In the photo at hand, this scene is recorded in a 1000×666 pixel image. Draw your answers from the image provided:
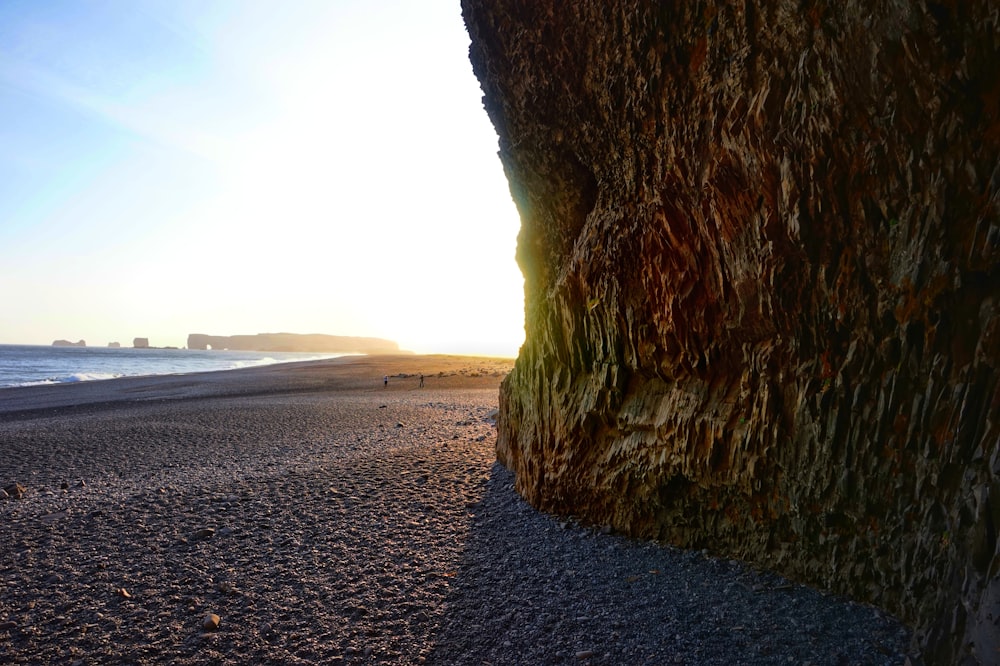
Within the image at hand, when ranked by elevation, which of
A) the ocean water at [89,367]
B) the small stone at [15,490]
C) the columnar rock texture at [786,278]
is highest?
the columnar rock texture at [786,278]

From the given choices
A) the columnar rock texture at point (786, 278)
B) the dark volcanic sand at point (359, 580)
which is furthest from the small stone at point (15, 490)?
the columnar rock texture at point (786, 278)

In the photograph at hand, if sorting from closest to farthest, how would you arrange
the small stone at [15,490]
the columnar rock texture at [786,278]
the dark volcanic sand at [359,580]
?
the columnar rock texture at [786,278] → the dark volcanic sand at [359,580] → the small stone at [15,490]

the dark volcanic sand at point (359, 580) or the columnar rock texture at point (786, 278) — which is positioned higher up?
the columnar rock texture at point (786, 278)

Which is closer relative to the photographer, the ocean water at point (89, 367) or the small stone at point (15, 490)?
the small stone at point (15, 490)

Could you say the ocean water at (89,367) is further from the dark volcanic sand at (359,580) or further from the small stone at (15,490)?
the dark volcanic sand at (359,580)

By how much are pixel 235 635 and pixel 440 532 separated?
117 inches

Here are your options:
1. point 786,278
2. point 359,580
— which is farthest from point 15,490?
point 786,278

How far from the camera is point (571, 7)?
6.34 m

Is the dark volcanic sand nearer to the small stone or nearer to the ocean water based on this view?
the small stone

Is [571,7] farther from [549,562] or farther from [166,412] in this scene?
[166,412]

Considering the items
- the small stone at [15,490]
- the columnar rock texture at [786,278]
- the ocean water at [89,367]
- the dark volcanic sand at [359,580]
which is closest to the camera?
the columnar rock texture at [786,278]

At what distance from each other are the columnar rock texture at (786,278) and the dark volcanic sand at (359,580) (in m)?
0.79

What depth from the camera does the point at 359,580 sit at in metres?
5.81

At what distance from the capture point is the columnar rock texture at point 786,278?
3.69m
